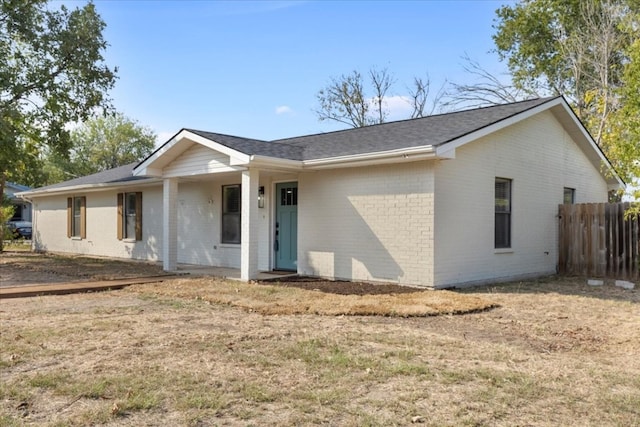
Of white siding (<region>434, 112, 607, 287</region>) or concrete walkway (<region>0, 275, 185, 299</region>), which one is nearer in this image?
concrete walkway (<region>0, 275, 185, 299</region>)

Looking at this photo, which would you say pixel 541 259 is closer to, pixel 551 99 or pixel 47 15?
pixel 551 99

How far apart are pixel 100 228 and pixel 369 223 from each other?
12315 millimetres

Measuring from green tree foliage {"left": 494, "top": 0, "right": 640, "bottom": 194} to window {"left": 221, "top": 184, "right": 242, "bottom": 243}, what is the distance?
11583mm

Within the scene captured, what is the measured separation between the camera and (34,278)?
11945 millimetres

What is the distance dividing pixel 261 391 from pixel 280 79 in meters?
19.3

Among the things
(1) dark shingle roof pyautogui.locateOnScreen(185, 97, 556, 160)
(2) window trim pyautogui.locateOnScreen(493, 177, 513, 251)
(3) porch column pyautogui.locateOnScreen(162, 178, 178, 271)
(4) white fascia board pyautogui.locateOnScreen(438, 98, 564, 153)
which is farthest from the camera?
(3) porch column pyautogui.locateOnScreen(162, 178, 178, 271)

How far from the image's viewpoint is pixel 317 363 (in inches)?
191

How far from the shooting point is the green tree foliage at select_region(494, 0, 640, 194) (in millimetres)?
20031

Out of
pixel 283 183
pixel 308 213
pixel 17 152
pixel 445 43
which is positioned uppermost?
pixel 445 43

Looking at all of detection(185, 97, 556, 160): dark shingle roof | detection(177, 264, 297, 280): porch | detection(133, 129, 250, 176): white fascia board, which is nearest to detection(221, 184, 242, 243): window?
detection(177, 264, 297, 280): porch

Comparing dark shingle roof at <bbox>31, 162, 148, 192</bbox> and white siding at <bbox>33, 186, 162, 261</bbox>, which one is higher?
dark shingle roof at <bbox>31, 162, 148, 192</bbox>

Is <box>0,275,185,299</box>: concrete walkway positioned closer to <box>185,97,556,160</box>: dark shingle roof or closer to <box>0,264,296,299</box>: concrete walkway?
<box>0,264,296,299</box>: concrete walkway

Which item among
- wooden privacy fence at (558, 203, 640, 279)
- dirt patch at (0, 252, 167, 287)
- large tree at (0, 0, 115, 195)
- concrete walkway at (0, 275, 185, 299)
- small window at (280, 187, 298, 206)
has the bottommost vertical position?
dirt patch at (0, 252, 167, 287)

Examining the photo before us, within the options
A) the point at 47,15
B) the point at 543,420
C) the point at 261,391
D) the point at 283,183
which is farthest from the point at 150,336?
the point at 47,15
